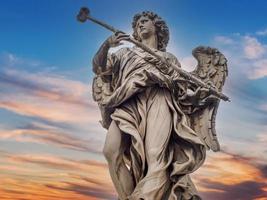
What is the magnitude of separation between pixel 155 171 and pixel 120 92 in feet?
4.65

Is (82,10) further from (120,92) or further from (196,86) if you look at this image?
(196,86)

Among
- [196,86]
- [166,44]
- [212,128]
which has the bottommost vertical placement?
[212,128]

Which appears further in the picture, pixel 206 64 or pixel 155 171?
pixel 206 64

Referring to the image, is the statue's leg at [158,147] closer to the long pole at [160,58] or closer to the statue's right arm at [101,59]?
the long pole at [160,58]

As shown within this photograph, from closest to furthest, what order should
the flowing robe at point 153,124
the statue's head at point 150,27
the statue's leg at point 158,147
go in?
the statue's leg at point 158,147 < the flowing robe at point 153,124 < the statue's head at point 150,27

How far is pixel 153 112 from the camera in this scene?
9922mm

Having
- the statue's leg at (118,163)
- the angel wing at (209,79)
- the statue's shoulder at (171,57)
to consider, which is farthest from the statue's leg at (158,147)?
the statue's shoulder at (171,57)

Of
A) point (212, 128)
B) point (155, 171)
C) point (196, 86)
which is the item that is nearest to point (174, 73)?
point (196, 86)

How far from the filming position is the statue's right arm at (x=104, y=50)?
32.4ft

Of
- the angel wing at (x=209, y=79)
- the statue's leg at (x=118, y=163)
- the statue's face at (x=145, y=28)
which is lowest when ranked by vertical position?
the statue's leg at (x=118, y=163)

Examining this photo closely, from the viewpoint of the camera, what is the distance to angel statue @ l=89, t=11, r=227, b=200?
9562 millimetres

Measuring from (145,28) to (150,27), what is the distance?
0.30 ft

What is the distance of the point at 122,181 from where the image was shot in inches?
379

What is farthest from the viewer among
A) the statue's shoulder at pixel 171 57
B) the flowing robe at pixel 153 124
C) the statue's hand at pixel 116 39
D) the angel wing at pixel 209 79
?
the statue's shoulder at pixel 171 57
